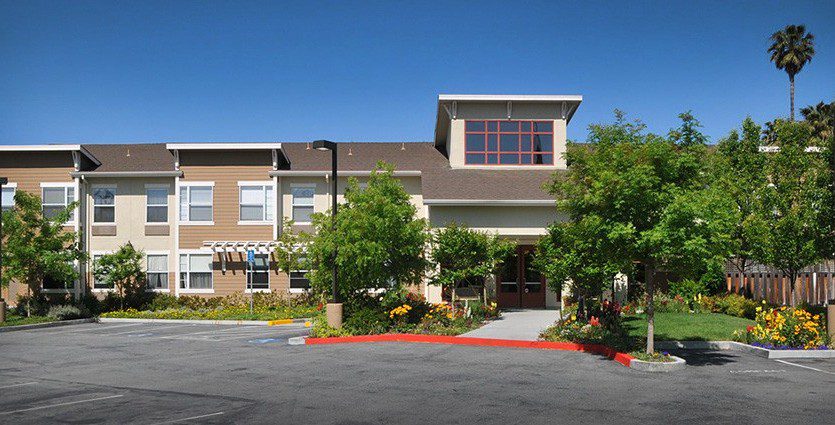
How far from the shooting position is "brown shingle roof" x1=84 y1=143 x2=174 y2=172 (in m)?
33.8

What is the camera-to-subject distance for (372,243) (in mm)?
21000

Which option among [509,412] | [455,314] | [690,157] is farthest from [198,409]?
[455,314]

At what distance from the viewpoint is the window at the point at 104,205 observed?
33625 mm

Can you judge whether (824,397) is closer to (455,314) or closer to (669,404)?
(669,404)

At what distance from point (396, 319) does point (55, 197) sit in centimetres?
2060

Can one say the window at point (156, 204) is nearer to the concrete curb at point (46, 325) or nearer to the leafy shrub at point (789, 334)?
the concrete curb at point (46, 325)

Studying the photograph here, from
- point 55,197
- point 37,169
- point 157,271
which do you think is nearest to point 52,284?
point 55,197

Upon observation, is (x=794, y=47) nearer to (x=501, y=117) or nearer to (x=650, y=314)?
(x=501, y=117)

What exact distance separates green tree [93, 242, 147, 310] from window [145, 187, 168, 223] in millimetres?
1748

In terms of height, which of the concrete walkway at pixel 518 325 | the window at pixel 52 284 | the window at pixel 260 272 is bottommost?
the concrete walkway at pixel 518 325

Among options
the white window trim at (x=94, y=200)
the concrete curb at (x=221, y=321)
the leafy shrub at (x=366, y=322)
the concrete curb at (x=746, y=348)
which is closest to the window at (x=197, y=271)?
the white window trim at (x=94, y=200)

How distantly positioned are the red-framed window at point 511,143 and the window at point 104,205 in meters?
16.9

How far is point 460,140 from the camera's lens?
3192 cm

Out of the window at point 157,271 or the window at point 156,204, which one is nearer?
the window at point 157,271
